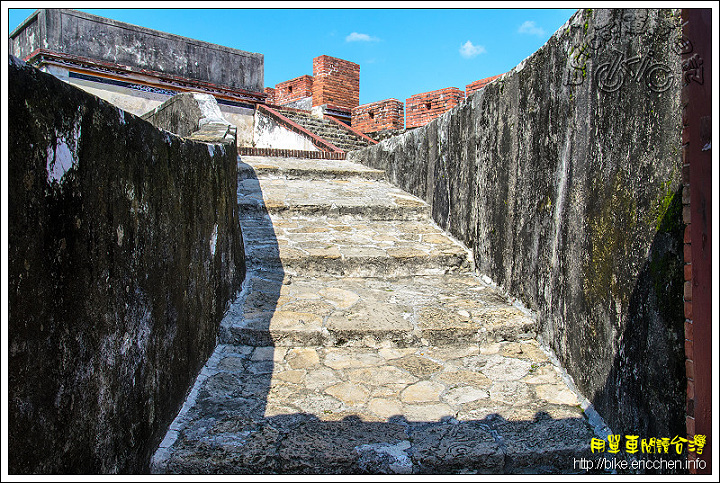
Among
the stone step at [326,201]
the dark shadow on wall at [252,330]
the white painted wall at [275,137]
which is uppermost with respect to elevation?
the white painted wall at [275,137]

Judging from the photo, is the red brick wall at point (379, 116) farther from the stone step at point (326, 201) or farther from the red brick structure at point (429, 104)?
the stone step at point (326, 201)

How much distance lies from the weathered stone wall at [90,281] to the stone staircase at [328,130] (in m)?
9.06

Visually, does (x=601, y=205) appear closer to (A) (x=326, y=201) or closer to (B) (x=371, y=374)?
(B) (x=371, y=374)

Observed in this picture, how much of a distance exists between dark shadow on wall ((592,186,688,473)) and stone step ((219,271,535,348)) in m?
1.09

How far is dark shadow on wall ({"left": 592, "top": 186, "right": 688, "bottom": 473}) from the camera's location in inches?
64.2

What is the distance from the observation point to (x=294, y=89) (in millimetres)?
14828

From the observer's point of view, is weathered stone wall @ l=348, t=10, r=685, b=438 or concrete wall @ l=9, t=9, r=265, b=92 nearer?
weathered stone wall @ l=348, t=10, r=685, b=438

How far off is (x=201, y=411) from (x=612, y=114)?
7.53 feet

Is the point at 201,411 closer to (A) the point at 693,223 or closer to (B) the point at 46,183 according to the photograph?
(B) the point at 46,183

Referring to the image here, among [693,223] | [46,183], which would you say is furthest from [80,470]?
[693,223]

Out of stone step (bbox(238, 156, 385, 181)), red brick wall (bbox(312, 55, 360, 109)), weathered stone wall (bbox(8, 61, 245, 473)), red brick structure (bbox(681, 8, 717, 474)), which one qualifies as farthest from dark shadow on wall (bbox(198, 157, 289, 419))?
red brick wall (bbox(312, 55, 360, 109))

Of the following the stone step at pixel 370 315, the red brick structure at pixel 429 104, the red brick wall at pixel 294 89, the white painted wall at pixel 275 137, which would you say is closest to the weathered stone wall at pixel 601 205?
the stone step at pixel 370 315

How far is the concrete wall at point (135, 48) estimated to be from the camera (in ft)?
31.3

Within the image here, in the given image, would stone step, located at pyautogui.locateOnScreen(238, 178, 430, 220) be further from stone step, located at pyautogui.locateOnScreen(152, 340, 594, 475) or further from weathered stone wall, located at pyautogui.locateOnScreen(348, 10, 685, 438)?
stone step, located at pyautogui.locateOnScreen(152, 340, 594, 475)
